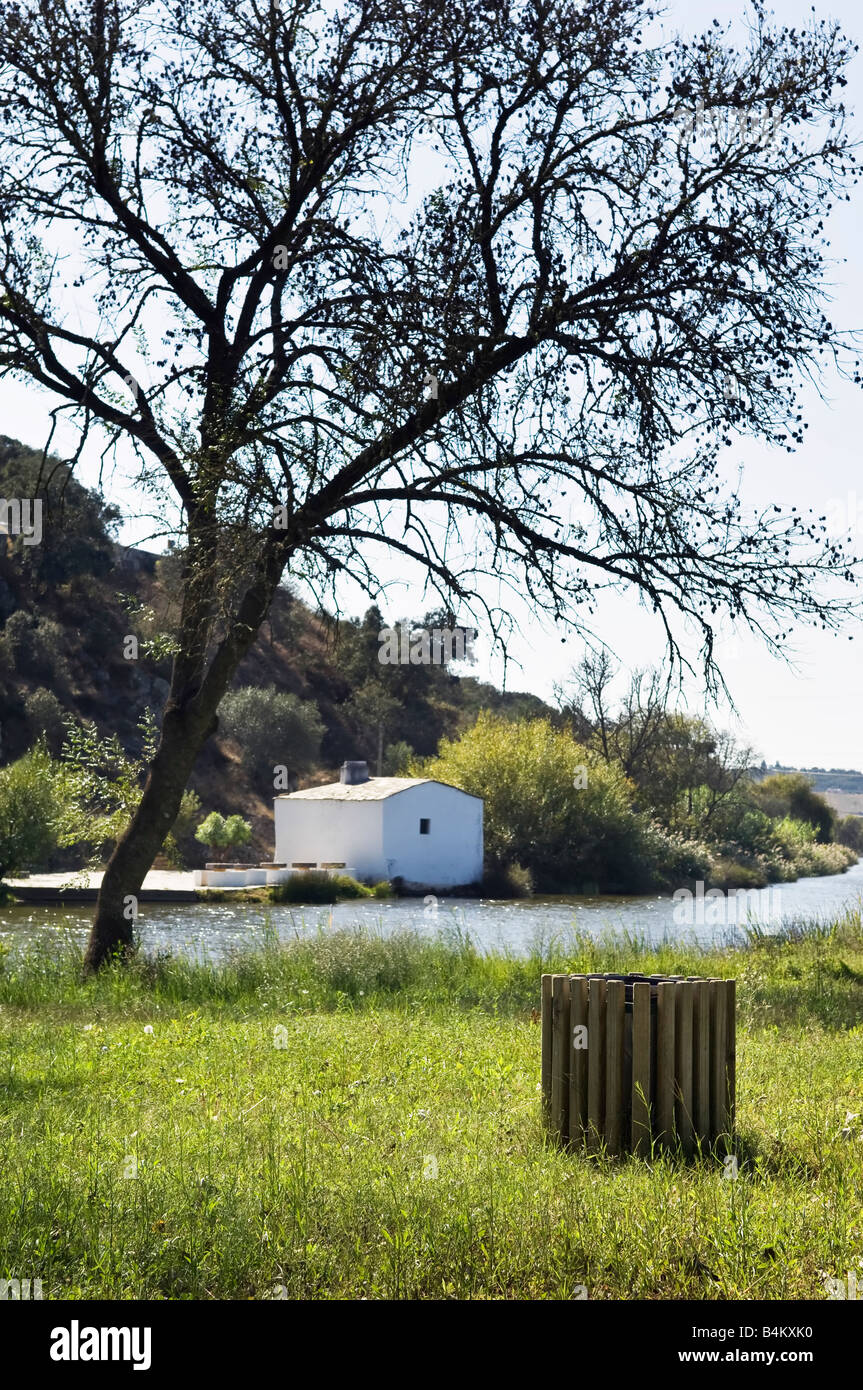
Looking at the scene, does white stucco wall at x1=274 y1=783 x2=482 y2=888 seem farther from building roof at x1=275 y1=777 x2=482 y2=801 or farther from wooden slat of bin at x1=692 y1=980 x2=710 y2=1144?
wooden slat of bin at x1=692 y1=980 x2=710 y2=1144

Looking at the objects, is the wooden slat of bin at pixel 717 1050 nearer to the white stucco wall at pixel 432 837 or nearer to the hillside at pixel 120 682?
the white stucco wall at pixel 432 837

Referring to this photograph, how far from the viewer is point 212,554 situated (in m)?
12.5

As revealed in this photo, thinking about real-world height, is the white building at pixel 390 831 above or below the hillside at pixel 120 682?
below

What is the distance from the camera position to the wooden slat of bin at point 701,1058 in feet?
20.8

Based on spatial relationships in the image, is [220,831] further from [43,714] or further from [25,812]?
[25,812]

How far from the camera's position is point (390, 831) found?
157 ft

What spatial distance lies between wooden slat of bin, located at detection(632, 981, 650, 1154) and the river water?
46.9ft

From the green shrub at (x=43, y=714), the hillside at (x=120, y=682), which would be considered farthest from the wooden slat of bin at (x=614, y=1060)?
the green shrub at (x=43, y=714)

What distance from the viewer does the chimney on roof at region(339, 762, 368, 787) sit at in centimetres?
5116

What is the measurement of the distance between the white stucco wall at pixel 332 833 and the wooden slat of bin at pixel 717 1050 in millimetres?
40764

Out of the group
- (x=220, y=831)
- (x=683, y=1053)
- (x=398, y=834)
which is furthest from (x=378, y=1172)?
(x=220, y=831)

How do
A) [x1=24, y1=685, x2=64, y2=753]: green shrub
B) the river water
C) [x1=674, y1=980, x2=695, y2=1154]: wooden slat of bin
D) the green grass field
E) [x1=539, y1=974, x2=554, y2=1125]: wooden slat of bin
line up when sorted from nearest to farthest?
the green grass field, [x1=674, y1=980, x2=695, y2=1154]: wooden slat of bin, [x1=539, y1=974, x2=554, y2=1125]: wooden slat of bin, the river water, [x1=24, y1=685, x2=64, y2=753]: green shrub

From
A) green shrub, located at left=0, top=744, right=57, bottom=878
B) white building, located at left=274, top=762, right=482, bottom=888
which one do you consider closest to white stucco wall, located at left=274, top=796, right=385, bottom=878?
white building, located at left=274, top=762, right=482, bottom=888

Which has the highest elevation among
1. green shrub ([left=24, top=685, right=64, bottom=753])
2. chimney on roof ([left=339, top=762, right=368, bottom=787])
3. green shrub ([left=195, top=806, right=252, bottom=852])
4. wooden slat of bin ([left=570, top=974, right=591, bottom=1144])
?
green shrub ([left=24, top=685, right=64, bottom=753])
